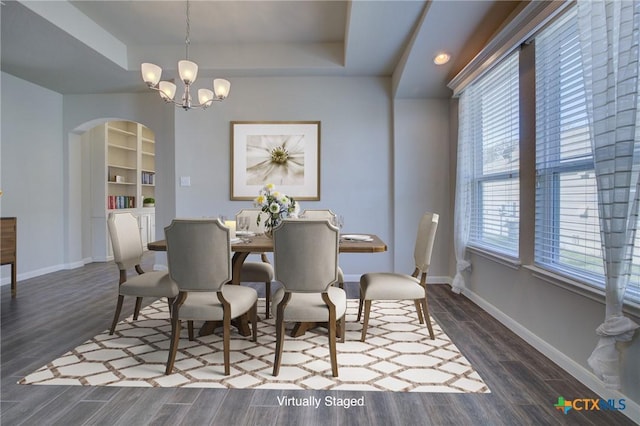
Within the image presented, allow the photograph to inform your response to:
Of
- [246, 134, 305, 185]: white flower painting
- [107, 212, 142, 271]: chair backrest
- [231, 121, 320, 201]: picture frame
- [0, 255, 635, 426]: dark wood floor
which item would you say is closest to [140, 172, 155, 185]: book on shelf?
[231, 121, 320, 201]: picture frame

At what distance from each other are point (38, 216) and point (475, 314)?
578cm

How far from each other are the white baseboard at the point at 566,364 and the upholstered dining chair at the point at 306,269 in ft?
4.34

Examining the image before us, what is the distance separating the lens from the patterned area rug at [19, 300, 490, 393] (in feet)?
6.98

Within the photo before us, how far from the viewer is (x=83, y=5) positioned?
3.73 m

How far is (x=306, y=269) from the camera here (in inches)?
85.4

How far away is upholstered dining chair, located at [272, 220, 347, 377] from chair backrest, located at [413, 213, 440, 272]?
38.4 inches

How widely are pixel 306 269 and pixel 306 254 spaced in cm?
9

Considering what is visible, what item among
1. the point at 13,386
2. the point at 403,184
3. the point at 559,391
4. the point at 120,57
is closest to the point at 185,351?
the point at 13,386

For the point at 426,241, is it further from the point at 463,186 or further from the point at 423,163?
the point at 423,163

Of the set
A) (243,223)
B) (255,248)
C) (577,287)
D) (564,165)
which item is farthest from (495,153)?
(243,223)

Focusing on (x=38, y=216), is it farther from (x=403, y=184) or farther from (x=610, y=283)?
(x=610, y=283)

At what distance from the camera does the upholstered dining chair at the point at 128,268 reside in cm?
272

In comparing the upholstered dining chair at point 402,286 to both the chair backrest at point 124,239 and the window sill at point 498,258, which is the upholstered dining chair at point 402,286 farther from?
the chair backrest at point 124,239

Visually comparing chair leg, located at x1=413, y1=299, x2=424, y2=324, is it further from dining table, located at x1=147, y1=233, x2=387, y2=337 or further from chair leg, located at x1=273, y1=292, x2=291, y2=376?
chair leg, located at x1=273, y1=292, x2=291, y2=376
